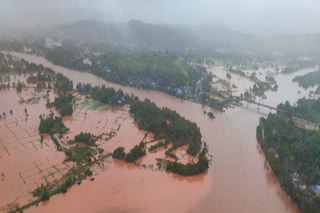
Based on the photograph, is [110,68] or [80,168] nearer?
[80,168]

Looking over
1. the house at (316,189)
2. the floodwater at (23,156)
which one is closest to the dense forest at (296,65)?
the house at (316,189)

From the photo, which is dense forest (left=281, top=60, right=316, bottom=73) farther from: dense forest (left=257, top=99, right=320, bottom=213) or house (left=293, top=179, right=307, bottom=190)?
house (left=293, top=179, right=307, bottom=190)

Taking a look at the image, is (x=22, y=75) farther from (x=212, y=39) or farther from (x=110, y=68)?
(x=212, y=39)

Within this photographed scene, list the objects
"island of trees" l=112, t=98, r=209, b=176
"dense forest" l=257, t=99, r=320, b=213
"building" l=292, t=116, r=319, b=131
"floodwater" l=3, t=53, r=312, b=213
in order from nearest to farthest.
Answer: "floodwater" l=3, t=53, r=312, b=213
"dense forest" l=257, t=99, r=320, b=213
"island of trees" l=112, t=98, r=209, b=176
"building" l=292, t=116, r=319, b=131

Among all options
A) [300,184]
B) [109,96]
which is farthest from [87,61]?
[300,184]

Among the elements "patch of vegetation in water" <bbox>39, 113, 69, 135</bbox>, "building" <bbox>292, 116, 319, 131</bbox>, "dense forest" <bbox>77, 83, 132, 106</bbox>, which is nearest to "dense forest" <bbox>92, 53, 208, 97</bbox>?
"dense forest" <bbox>77, 83, 132, 106</bbox>

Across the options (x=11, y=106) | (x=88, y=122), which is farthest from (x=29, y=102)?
(x=88, y=122)

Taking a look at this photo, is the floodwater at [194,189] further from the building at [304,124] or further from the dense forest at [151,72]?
the dense forest at [151,72]

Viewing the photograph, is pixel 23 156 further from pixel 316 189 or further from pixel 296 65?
pixel 296 65
